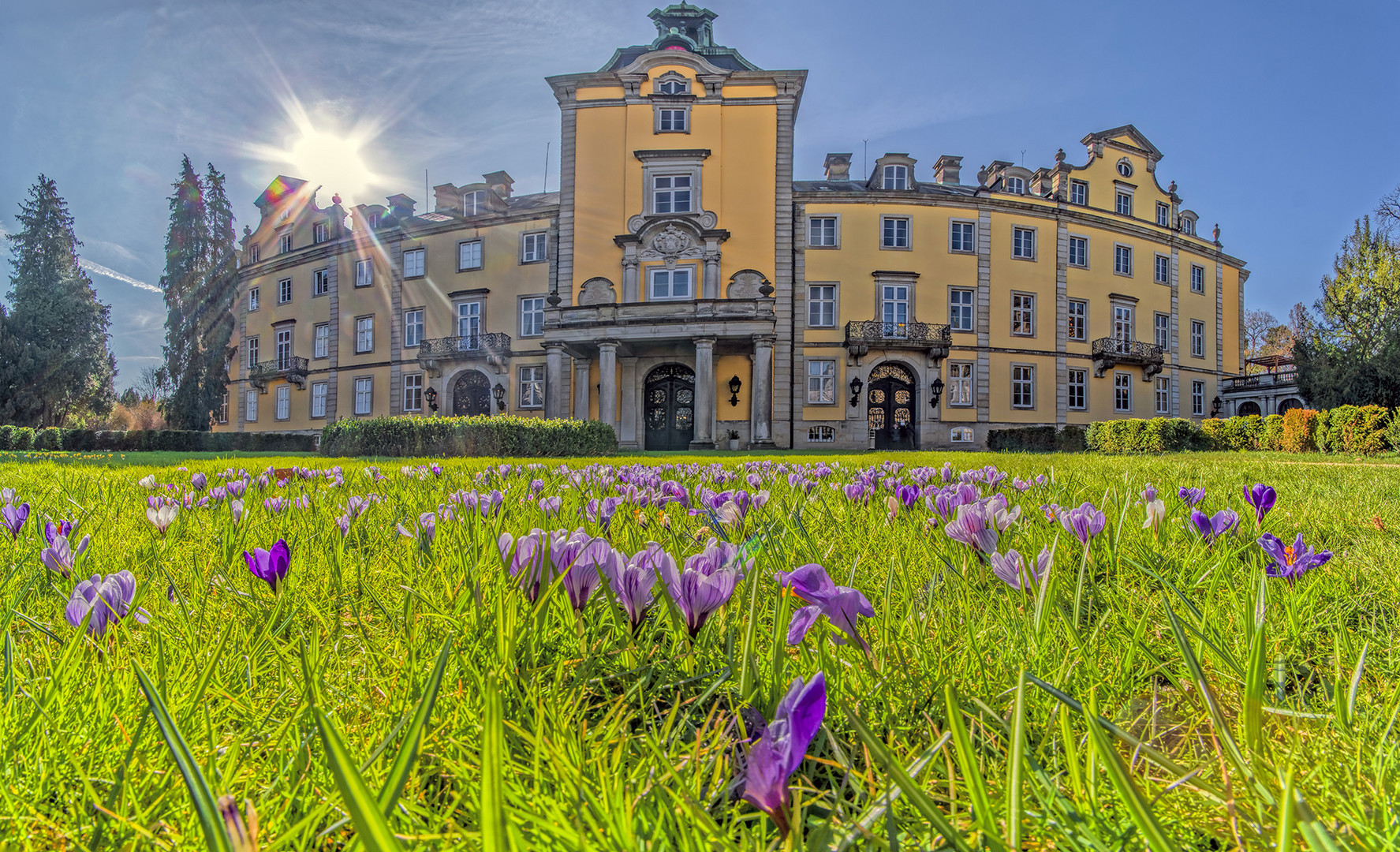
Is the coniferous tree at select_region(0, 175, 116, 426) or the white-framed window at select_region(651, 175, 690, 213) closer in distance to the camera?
the white-framed window at select_region(651, 175, 690, 213)

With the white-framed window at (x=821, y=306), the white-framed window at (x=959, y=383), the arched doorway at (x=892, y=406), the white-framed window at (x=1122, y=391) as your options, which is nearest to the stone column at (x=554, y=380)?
the white-framed window at (x=821, y=306)

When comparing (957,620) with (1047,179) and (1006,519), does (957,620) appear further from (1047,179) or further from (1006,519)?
(1047,179)

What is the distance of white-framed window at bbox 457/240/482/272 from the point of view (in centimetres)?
2706

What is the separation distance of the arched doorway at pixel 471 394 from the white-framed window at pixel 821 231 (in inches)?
601

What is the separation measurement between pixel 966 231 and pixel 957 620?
2718 cm

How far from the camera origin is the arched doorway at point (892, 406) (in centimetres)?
2486

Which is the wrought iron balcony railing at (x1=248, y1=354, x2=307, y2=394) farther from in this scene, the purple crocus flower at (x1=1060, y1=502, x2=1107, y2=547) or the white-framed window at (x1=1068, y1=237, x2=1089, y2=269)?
the white-framed window at (x1=1068, y1=237, x2=1089, y2=269)

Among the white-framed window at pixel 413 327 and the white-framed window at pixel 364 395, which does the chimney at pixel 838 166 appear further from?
the white-framed window at pixel 364 395

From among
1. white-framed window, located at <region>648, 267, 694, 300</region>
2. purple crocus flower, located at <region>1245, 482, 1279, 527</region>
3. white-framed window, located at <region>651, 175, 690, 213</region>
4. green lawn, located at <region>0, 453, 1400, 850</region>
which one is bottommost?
green lawn, located at <region>0, 453, 1400, 850</region>

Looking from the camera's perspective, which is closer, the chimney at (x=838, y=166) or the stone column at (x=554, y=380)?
the stone column at (x=554, y=380)

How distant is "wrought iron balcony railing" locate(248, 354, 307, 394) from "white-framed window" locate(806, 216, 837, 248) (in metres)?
26.0

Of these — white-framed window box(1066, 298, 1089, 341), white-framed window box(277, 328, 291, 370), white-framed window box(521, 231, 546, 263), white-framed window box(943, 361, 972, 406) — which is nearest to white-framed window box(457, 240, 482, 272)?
white-framed window box(521, 231, 546, 263)

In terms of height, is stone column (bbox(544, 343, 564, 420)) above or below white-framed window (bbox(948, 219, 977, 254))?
below

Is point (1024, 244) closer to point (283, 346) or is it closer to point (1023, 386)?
point (1023, 386)
